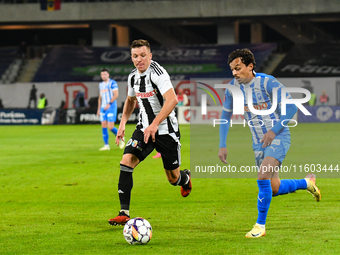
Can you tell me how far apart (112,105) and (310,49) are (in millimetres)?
24784

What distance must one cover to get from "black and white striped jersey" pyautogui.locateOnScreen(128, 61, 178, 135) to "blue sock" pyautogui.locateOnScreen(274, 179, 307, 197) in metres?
1.41

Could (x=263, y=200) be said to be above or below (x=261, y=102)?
below

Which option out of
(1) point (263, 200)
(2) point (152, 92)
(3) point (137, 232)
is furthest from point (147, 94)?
(1) point (263, 200)

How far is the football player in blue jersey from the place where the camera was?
5.28 meters

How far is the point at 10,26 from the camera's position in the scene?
43.0 m

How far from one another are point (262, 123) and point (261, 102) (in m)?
0.24

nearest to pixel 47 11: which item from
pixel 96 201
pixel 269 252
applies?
pixel 96 201

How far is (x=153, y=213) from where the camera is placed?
654 centimetres

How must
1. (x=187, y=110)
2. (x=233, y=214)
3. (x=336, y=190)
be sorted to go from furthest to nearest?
(x=187, y=110) → (x=336, y=190) → (x=233, y=214)

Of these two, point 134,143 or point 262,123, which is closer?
point 262,123

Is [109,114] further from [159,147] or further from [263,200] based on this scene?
[263,200]

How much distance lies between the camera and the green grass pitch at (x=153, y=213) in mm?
4957

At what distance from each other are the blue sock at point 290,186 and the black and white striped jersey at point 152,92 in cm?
141

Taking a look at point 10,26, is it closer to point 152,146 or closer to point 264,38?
point 264,38
